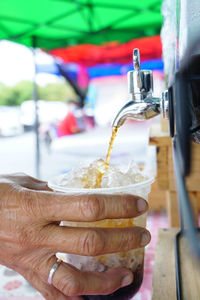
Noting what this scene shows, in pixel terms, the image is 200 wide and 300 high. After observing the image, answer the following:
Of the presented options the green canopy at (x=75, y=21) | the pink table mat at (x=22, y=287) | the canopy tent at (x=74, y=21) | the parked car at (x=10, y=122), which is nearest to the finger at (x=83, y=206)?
the pink table mat at (x=22, y=287)

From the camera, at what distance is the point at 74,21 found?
3.08 m

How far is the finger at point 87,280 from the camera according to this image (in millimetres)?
423

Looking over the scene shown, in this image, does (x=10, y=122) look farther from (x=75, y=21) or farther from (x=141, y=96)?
(x=141, y=96)

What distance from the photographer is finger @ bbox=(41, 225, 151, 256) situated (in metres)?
0.40

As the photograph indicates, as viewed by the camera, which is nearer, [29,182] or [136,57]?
[136,57]

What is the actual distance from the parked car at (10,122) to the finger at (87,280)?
12.6 m

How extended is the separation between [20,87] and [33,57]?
22.2 metres

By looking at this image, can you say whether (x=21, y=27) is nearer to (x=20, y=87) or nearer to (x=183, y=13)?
(x=183, y=13)

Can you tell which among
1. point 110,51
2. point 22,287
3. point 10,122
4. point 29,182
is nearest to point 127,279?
point 29,182

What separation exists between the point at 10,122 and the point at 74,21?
10.5m

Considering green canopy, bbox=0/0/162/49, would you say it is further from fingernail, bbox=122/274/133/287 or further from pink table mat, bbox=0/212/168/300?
fingernail, bbox=122/274/133/287

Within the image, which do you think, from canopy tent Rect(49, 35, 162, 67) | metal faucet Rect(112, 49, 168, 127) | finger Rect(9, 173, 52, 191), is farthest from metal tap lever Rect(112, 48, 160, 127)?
canopy tent Rect(49, 35, 162, 67)

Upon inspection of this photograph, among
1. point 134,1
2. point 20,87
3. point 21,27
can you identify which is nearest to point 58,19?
point 21,27

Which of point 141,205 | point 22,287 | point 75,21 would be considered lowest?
point 22,287
